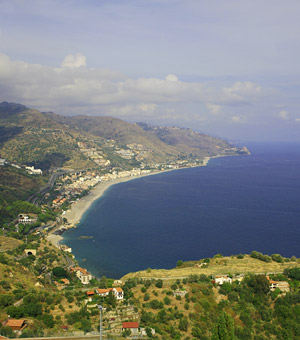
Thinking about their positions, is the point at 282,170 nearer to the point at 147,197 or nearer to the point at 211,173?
the point at 211,173

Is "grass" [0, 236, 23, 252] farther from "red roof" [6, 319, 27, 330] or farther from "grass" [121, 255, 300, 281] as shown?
"red roof" [6, 319, 27, 330]

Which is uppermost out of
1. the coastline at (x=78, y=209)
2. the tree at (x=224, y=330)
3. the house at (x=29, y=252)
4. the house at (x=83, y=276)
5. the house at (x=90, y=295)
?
the tree at (x=224, y=330)

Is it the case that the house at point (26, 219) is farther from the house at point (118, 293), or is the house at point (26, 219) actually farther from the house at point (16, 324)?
the house at point (16, 324)

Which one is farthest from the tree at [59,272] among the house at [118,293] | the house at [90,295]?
the house at [118,293]

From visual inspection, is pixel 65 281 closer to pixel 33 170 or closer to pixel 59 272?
pixel 59 272

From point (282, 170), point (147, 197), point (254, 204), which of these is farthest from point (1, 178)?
point (282, 170)
